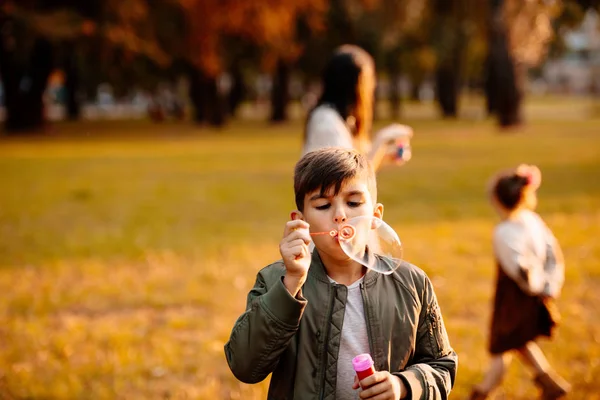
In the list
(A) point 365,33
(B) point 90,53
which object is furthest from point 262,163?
(A) point 365,33

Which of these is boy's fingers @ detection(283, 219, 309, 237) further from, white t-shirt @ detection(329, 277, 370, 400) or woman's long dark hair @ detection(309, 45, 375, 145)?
woman's long dark hair @ detection(309, 45, 375, 145)

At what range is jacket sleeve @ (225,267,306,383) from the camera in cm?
229

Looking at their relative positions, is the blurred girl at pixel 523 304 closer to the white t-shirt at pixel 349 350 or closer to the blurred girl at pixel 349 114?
the blurred girl at pixel 349 114

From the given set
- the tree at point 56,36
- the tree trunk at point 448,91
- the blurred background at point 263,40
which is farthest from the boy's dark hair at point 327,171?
the tree trunk at point 448,91

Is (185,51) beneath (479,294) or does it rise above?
above

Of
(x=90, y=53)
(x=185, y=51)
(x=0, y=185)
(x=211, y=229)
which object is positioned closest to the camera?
(x=211, y=229)

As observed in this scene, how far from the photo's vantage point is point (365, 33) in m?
38.9

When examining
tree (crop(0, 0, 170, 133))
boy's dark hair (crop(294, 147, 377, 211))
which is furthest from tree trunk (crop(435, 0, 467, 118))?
boy's dark hair (crop(294, 147, 377, 211))

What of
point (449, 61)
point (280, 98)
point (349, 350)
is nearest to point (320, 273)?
point (349, 350)

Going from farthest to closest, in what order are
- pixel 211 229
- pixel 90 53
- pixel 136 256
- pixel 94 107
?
pixel 94 107
pixel 90 53
pixel 211 229
pixel 136 256

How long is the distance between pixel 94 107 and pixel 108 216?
3113 inches

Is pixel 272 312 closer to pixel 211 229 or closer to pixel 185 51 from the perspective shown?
pixel 211 229

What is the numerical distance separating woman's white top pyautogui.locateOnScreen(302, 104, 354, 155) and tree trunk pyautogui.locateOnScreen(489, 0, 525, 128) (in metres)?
23.9

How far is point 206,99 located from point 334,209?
37361 millimetres
